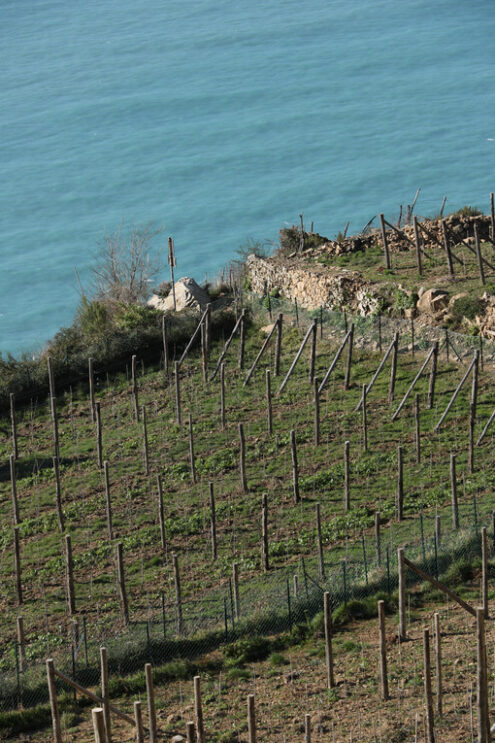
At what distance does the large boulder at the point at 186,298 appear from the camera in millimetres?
51906

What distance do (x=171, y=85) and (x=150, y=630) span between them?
290 feet

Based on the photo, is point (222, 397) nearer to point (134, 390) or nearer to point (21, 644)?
point (134, 390)

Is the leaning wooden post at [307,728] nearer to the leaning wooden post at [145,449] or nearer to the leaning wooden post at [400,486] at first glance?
the leaning wooden post at [400,486]

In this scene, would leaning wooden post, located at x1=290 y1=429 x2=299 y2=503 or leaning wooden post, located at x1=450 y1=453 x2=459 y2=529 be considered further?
leaning wooden post, located at x1=290 y1=429 x2=299 y2=503

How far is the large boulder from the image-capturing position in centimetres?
5191

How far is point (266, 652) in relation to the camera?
101 feet

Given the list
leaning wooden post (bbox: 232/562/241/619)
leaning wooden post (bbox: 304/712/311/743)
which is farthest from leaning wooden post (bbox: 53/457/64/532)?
leaning wooden post (bbox: 304/712/311/743)

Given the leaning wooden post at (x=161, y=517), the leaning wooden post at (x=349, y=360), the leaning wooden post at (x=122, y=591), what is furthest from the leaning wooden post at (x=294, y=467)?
the leaning wooden post at (x=122, y=591)

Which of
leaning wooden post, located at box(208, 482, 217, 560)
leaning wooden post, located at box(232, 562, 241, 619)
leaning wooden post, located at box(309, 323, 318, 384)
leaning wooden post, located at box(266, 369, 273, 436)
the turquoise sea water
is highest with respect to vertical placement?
the turquoise sea water

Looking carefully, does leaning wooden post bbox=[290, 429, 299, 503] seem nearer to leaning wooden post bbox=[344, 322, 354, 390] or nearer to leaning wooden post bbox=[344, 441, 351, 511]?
leaning wooden post bbox=[344, 441, 351, 511]

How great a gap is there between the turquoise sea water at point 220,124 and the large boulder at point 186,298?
1036 inches

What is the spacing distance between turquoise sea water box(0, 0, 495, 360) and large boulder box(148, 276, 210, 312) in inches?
1036

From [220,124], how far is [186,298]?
55.7 m

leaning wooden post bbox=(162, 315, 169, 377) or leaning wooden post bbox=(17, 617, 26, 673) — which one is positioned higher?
leaning wooden post bbox=(162, 315, 169, 377)
